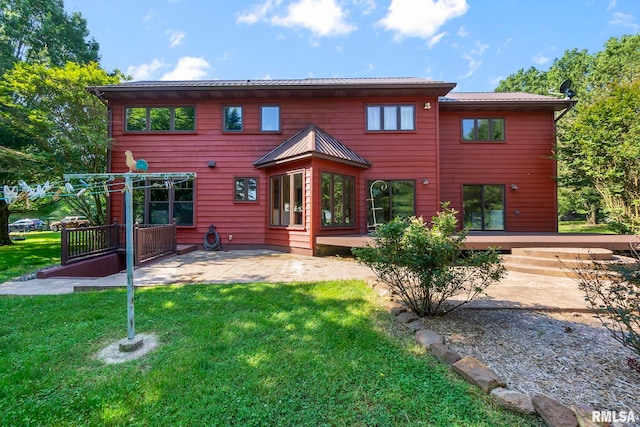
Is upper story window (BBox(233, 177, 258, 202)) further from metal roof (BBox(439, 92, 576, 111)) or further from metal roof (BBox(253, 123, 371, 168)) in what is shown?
metal roof (BBox(439, 92, 576, 111))

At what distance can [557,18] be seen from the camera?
10766mm

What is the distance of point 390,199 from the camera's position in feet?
30.3

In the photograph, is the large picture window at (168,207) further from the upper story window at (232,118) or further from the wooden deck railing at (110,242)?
the upper story window at (232,118)

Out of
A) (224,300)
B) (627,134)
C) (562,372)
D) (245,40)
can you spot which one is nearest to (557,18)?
(627,134)

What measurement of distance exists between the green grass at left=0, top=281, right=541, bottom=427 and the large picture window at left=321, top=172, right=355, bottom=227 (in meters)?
4.80

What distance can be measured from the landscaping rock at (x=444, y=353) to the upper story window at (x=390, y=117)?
7998 millimetres

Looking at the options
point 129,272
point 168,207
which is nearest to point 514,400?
point 129,272

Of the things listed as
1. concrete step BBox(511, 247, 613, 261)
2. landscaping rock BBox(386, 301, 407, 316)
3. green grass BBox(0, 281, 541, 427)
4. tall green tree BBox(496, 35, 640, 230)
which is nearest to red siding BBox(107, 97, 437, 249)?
concrete step BBox(511, 247, 613, 261)

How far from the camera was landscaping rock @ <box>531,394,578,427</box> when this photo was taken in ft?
4.93

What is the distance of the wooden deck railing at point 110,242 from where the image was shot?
19.4 feet

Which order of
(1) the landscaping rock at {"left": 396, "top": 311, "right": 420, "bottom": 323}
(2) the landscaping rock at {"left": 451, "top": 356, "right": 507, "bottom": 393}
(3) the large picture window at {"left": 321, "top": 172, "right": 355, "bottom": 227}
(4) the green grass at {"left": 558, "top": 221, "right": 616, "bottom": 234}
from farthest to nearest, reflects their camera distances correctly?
(4) the green grass at {"left": 558, "top": 221, "right": 616, "bottom": 234}
(3) the large picture window at {"left": 321, "top": 172, "right": 355, "bottom": 227}
(1) the landscaping rock at {"left": 396, "top": 311, "right": 420, "bottom": 323}
(2) the landscaping rock at {"left": 451, "top": 356, "right": 507, "bottom": 393}

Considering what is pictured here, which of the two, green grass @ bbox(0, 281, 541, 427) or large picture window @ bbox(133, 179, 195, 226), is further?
large picture window @ bbox(133, 179, 195, 226)

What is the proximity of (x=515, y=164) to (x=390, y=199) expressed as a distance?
504cm

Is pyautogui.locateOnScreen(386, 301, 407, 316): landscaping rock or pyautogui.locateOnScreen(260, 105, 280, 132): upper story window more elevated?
pyautogui.locateOnScreen(260, 105, 280, 132): upper story window
